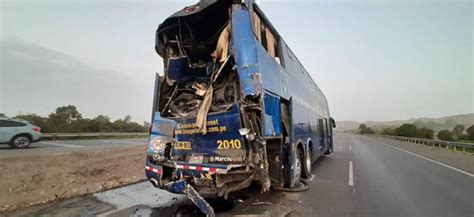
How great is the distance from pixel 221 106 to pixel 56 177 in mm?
5806

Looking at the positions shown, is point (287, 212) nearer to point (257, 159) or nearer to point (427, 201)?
point (257, 159)

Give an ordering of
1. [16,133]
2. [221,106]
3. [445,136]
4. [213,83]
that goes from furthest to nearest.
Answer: [445,136], [16,133], [213,83], [221,106]

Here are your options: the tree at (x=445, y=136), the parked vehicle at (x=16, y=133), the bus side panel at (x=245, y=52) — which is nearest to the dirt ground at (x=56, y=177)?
the bus side panel at (x=245, y=52)

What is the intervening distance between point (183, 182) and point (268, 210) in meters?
1.72

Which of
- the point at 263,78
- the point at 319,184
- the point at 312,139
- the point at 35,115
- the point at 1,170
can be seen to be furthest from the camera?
the point at 35,115

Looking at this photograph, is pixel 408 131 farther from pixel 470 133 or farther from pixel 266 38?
pixel 266 38

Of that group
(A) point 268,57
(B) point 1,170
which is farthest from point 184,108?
(B) point 1,170

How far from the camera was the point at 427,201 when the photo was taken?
17.9ft

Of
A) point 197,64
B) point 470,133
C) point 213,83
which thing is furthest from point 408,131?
point 213,83

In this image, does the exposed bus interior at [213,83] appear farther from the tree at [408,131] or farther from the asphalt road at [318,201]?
the tree at [408,131]

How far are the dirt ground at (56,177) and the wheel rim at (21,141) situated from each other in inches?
223

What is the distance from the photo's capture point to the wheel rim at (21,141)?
1404 centimetres

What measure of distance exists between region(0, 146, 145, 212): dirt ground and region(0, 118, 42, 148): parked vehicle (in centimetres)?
561

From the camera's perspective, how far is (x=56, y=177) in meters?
7.13
